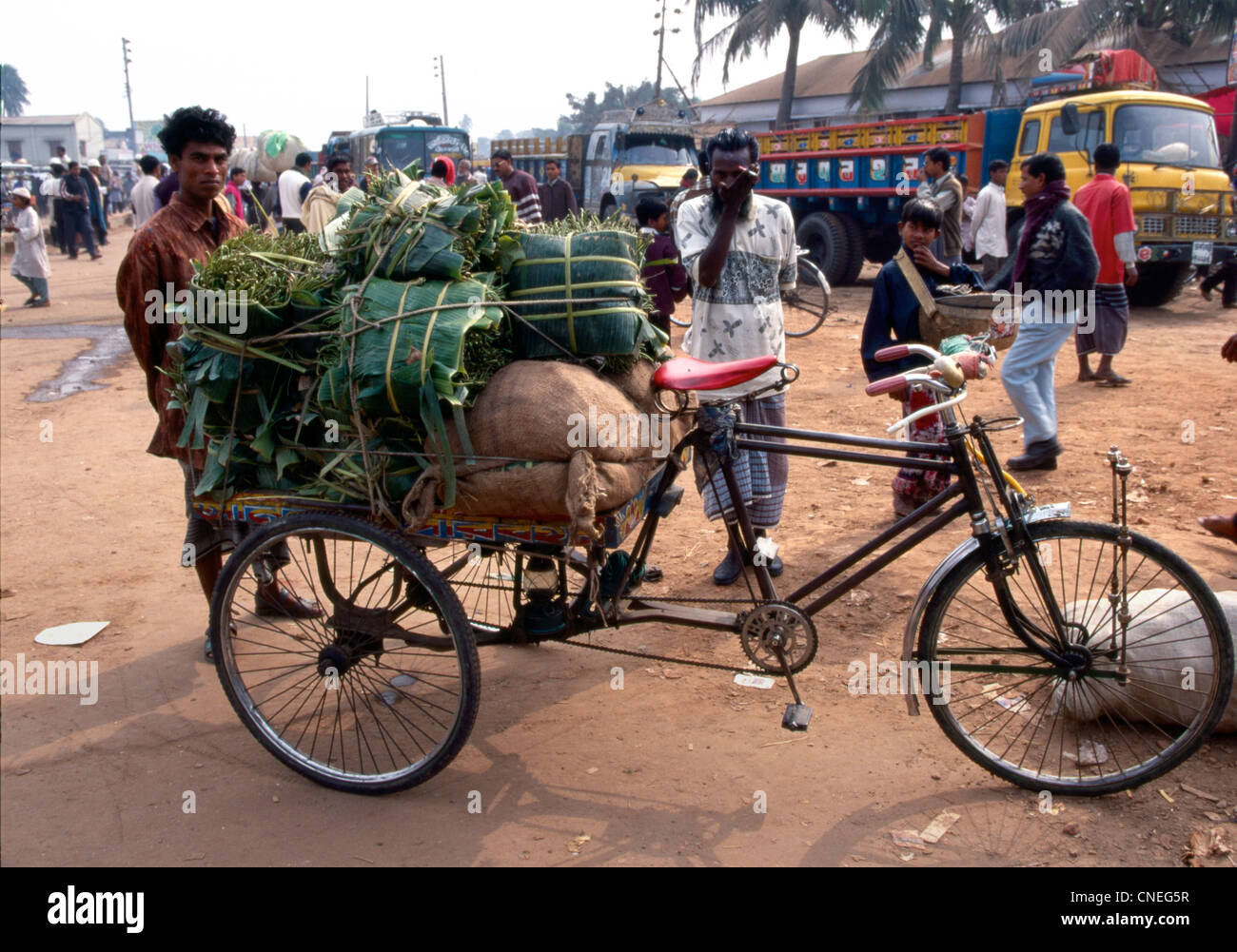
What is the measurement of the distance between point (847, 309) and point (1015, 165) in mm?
2938

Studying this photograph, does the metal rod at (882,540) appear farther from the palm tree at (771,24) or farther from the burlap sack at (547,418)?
the palm tree at (771,24)

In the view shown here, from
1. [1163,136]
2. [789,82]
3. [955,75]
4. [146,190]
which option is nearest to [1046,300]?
[1163,136]

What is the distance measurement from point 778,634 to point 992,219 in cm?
962

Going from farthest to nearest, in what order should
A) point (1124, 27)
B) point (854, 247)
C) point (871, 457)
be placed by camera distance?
point (1124, 27), point (854, 247), point (871, 457)

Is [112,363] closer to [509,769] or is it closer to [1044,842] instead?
[509,769]

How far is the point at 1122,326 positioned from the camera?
7.92 m

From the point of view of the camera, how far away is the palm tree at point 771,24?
1246 inches

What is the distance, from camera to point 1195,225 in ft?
36.9

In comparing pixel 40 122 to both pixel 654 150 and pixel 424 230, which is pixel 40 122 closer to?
pixel 654 150

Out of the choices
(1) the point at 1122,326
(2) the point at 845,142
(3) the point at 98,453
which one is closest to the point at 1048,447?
(1) the point at 1122,326

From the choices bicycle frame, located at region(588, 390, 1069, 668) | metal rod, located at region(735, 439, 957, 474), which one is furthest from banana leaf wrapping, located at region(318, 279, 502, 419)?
metal rod, located at region(735, 439, 957, 474)

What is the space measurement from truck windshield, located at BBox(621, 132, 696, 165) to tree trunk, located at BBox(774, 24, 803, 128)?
14509mm

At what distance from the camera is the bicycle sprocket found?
9.47ft

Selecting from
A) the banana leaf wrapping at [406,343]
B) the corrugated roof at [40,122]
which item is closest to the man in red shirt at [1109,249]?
the banana leaf wrapping at [406,343]
